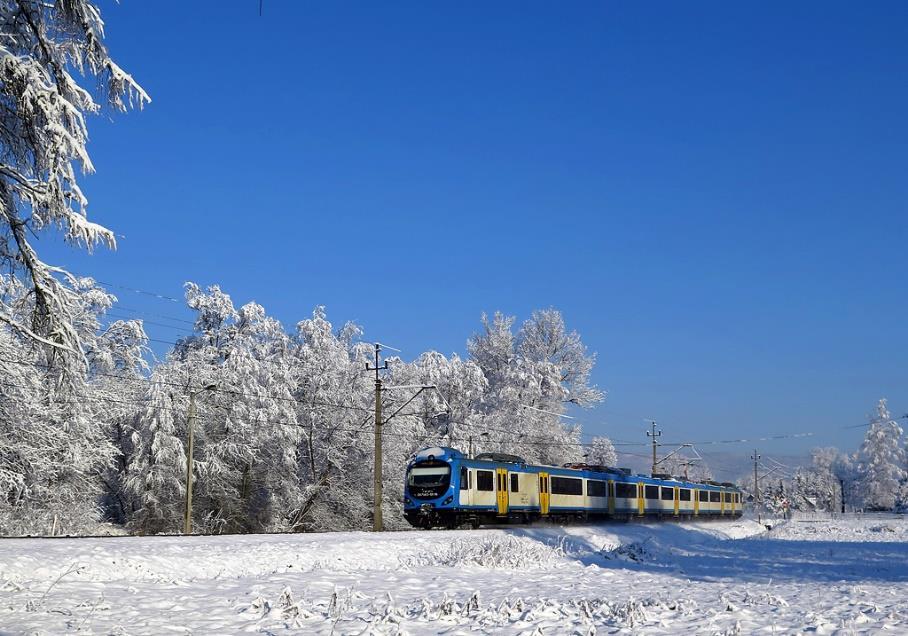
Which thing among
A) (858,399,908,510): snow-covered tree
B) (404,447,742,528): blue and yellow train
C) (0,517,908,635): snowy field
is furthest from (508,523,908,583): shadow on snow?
(858,399,908,510): snow-covered tree

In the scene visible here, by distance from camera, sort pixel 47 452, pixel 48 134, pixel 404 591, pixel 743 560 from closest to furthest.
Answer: pixel 48 134, pixel 404 591, pixel 743 560, pixel 47 452

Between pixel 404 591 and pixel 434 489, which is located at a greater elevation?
pixel 434 489

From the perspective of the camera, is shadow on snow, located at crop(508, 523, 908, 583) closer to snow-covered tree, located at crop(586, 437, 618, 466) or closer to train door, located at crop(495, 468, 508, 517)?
train door, located at crop(495, 468, 508, 517)

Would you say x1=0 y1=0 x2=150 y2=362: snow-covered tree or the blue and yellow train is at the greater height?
x1=0 y1=0 x2=150 y2=362: snow-covered tree

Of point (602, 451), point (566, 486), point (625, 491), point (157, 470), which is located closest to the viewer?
point (566, 486)

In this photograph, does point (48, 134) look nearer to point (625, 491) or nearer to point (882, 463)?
point (625, 491)

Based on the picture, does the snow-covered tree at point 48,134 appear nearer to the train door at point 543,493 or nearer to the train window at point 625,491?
the train door at point 543,493

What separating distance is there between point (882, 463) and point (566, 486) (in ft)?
251

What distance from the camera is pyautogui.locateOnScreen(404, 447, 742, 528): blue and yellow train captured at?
3431 centimetres

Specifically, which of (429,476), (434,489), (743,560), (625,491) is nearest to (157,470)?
(429,476)

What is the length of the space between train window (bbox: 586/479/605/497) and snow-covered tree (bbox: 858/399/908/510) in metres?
70.6

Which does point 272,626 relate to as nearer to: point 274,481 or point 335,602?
point 335,602

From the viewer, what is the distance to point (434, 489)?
34344 mm

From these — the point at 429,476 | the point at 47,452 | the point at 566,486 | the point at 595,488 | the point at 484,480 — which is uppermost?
the point at 47,452
